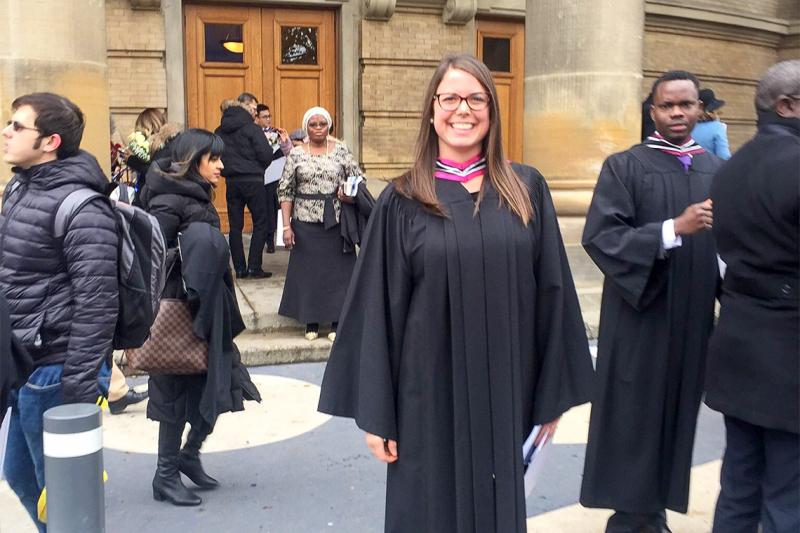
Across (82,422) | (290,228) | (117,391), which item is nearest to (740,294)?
(82,422)

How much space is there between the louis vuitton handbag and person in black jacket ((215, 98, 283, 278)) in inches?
180

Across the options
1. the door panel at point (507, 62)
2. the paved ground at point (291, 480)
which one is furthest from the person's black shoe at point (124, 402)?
the door panel at point (507, 62)

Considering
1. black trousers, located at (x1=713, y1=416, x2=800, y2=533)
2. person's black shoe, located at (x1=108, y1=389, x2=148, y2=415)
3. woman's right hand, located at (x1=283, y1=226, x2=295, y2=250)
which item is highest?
woman's right hand, located at (x1=283, y1=226, x2=295, y2=250)

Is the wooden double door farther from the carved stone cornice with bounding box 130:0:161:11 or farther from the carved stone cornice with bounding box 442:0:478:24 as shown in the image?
the carved stone cornice with bounding box 442:0:478:24

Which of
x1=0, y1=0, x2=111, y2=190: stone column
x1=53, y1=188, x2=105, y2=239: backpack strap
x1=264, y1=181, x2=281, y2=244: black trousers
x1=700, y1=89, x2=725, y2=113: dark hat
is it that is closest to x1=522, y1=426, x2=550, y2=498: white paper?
x1=53, y1=188, x2=105, y2=239: backpack strap

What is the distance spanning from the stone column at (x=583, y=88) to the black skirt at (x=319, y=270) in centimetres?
260

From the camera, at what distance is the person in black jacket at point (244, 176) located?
883 cm

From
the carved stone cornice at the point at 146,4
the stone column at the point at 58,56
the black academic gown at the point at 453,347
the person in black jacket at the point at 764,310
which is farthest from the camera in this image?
the carved stone cornice at the point at 146,4

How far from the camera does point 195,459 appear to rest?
453cm

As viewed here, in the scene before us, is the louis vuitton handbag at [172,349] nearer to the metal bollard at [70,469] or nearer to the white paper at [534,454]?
the metal bollard at [70,469]

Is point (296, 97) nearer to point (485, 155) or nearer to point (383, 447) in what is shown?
point (485, 155)

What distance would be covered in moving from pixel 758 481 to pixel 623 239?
3.54 feet

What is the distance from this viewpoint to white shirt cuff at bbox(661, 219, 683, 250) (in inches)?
142

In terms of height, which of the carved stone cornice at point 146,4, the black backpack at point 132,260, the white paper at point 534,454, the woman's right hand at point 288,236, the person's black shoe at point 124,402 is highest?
the carved stone cornice at point 146,4
